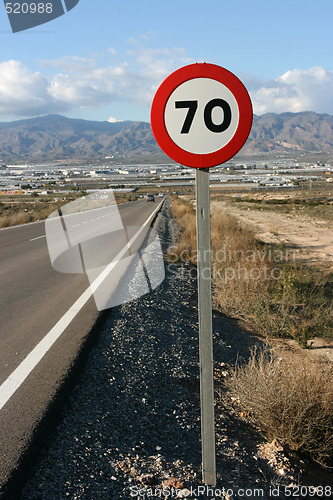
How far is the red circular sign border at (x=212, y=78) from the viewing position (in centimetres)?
214

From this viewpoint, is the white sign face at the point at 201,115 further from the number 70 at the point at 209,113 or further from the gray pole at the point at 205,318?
the gray pole at the point at 205,318

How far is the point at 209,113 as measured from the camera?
7.11 feet

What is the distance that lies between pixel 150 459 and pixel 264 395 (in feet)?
3.38

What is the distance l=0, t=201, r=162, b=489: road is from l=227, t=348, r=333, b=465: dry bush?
175 centimetres

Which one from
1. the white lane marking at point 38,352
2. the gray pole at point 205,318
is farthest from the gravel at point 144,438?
the white lane marking at point 38,352

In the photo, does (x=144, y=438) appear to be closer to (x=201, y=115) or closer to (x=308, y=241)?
(x=201, y=115)

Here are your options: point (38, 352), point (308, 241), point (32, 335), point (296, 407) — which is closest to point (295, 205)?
point (308, 241)

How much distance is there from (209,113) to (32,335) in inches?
153

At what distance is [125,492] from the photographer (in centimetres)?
235

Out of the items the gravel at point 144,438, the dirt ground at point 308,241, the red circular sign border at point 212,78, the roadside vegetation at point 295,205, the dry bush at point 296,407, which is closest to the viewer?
the red circular sign border at point 212,78

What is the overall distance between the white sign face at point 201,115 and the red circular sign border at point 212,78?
0.07ft

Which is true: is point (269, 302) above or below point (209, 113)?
below

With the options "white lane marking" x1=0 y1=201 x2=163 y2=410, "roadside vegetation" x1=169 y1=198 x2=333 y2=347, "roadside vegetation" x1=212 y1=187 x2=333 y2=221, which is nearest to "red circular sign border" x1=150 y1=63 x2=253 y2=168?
"white lane marking" x1=0 y1=201 x2=163 y2=410

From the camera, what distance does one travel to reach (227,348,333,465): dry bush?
299cm
